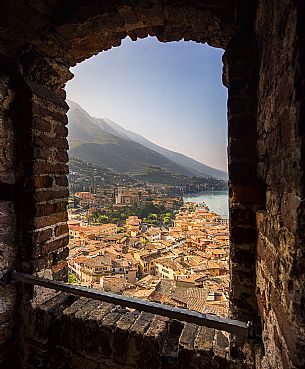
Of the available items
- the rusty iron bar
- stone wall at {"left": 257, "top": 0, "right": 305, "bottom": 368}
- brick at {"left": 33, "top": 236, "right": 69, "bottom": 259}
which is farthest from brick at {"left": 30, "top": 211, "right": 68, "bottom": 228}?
stone wall at {"left": 257, "top": 0, "right": 305, "bottom": 368}

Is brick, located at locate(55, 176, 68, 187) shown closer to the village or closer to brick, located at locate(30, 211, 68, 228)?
brick, located at locate(30, 211, 68, 228)

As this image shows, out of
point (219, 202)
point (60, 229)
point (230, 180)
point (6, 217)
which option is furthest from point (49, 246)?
point (219, 202)

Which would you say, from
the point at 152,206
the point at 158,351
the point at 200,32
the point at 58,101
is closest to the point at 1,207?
the point at 58,101

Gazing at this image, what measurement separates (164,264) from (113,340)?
149 centimetres

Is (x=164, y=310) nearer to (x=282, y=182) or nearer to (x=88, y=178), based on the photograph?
(x=282, y=182)

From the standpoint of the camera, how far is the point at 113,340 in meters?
1.35

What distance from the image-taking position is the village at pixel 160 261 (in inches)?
90.7

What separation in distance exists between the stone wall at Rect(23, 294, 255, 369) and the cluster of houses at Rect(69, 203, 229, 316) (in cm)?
69

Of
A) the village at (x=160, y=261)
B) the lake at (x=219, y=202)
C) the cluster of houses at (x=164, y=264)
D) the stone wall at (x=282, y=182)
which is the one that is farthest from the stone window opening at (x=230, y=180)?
the cluster of houses at (x=164, y=264)

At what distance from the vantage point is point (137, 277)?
2914 millimetres

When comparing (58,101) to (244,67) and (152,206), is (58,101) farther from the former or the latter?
(152,206)

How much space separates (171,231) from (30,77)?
2915 millimetres

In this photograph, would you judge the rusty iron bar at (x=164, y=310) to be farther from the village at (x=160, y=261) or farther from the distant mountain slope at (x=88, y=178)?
the distant mountain slope at (x=88, y=178)

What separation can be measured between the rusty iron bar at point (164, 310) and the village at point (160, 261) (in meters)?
0.71
